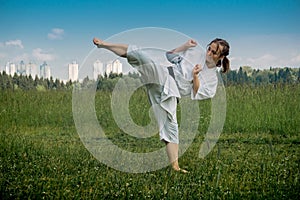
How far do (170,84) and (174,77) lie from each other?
63 mm

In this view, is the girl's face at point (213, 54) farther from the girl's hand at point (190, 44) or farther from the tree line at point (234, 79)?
the tree line at point (234, 79)

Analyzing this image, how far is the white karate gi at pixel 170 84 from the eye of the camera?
2730mm

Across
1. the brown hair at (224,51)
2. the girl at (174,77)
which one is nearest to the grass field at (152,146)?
the girl at (174,77)

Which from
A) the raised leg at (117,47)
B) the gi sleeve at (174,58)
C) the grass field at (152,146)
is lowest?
the grass field at (152,146)

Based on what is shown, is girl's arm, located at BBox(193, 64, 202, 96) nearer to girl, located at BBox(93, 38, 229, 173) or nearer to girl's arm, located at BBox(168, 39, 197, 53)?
girl, located at BBox(93, 38, 229, 173)

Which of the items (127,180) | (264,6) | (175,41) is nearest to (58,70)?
(175,41)

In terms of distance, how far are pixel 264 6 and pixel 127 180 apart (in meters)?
1.54

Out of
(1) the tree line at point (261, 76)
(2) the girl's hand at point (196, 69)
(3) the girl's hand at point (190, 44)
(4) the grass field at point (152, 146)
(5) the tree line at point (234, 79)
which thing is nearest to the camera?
(4) the grass field at point (152, 146)

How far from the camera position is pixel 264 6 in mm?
3623

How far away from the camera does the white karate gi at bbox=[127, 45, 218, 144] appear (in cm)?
273

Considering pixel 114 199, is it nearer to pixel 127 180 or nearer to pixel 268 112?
pixel 127 180

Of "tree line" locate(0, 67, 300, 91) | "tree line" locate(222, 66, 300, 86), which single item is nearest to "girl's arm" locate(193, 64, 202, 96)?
"tree line" locate(0, 67, 300, 91)

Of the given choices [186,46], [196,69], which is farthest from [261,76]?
[196,69]

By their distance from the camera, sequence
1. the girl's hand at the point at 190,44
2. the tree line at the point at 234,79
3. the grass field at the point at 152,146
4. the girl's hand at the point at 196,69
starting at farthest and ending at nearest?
the tree line at the point at 234,79
the girl's hand at the point at 190,44
the girl's hand at the point at 196,69
the grass field at the point at 152,146
